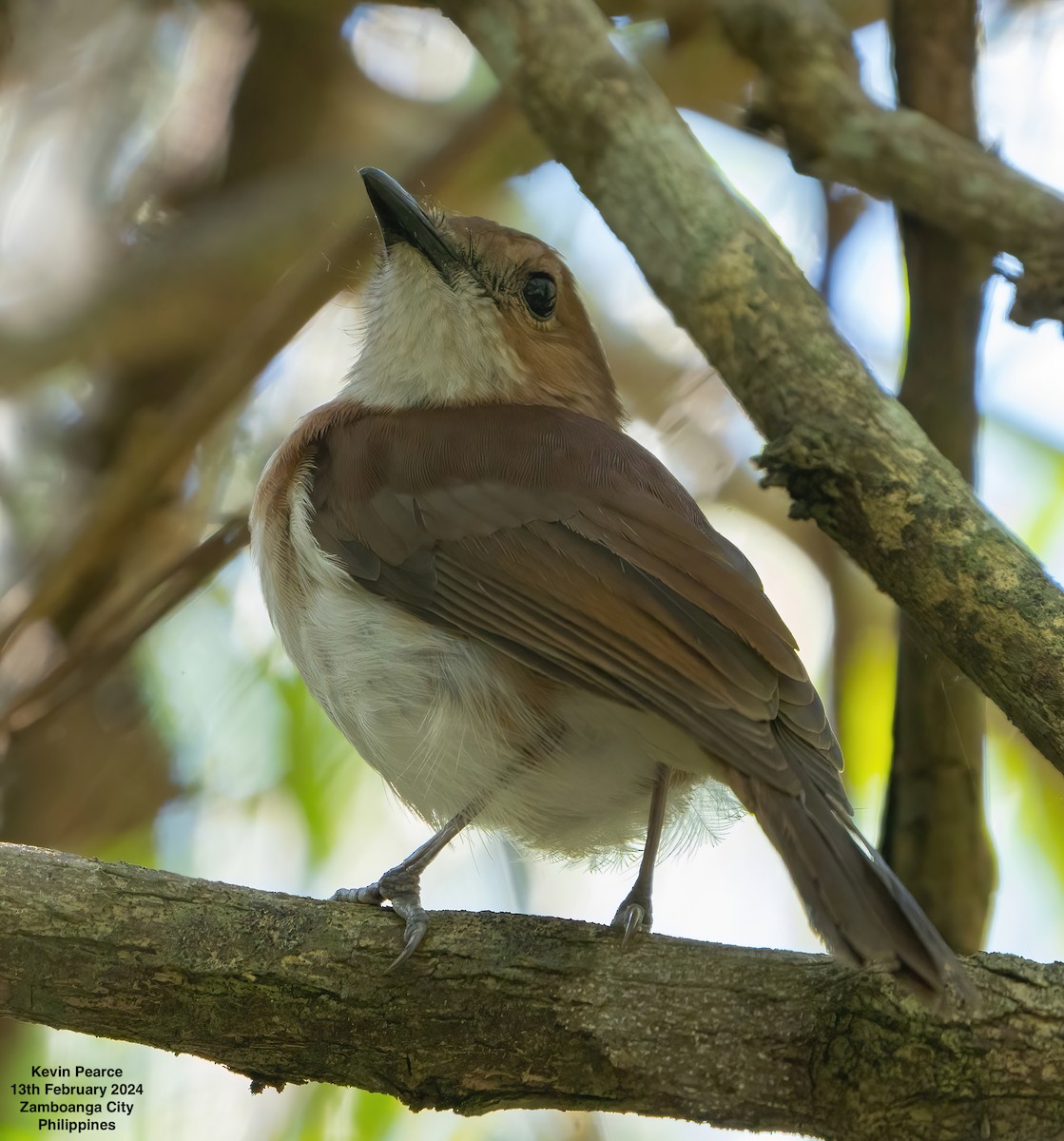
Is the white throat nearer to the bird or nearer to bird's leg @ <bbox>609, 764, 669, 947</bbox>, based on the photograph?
the bird

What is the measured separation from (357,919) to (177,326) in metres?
2.91

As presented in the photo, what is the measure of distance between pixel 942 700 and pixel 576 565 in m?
1.05

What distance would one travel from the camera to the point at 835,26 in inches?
146

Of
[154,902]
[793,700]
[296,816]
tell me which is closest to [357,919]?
[154,902]

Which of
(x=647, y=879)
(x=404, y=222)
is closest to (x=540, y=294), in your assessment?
(x=404, y=222)

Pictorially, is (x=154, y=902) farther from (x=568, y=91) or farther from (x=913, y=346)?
(x=913, y=346)

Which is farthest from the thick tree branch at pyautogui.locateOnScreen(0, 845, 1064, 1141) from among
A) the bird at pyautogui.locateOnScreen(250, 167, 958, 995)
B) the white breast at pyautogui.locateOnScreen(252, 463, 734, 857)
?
the white breast at pyautogui.locateOnScreen(252, 463, 734, 857)

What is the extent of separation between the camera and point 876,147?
3.56 metres

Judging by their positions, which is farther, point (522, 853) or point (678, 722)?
point (522, 853)

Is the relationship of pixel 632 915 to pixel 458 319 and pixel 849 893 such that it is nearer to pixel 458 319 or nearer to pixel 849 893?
pixel 849 893

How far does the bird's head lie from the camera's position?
12.9ft

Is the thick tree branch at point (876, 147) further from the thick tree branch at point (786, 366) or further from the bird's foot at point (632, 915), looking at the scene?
the bird's foot at point (632, 915)

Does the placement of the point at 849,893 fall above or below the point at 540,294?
below

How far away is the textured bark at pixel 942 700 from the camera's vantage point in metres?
3.44
